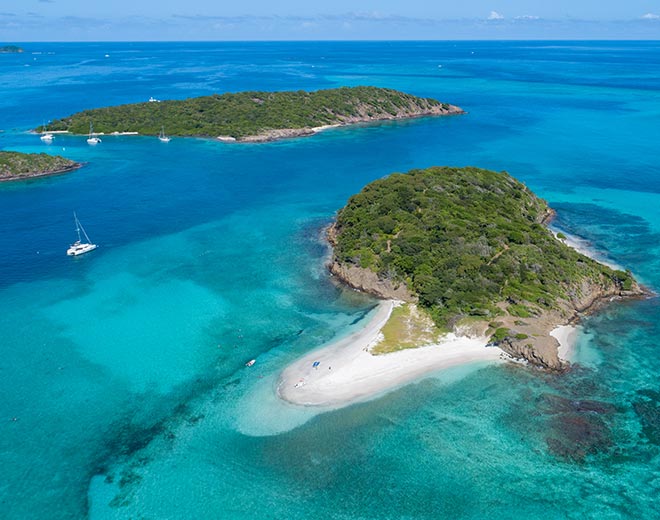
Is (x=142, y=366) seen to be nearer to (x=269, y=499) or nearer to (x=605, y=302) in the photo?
(x=269, y=499)

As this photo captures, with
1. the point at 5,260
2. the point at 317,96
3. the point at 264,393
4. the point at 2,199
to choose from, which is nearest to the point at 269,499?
the point at 264,393

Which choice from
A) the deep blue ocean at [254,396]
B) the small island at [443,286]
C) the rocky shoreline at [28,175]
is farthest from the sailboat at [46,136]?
the small island at [443,286]

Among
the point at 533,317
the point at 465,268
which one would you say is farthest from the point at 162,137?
the point at 533,317

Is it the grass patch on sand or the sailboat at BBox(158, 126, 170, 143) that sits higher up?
the sailboat at BBox(158, 126, 170, 143)

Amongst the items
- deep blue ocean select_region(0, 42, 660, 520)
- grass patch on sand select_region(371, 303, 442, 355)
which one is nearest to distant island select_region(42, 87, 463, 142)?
deep blue ocean select_region(0, 42, 660, 520)

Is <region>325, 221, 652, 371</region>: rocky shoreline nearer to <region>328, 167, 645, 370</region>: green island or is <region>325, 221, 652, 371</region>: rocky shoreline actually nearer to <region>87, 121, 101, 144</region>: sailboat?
<region>328, 167, 645, 370</region>: green island

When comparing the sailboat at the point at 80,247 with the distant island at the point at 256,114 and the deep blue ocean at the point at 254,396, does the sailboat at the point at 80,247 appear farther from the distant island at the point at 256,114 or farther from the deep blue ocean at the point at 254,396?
the distant island at the point at 256,114
